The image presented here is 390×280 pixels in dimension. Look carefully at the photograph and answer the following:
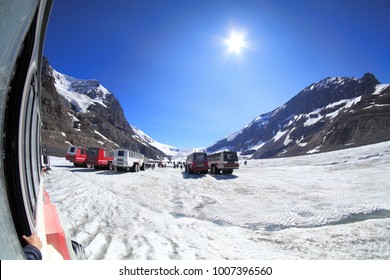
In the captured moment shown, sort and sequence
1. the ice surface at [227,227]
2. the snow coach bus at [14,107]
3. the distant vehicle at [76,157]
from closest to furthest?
the snow coach bus at [14,107], the ice surface at [227,227], the distant vehicle at [76,157]

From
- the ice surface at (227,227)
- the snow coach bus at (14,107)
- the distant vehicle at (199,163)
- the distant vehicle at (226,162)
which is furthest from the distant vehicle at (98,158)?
the snow coach bus at (14,107)

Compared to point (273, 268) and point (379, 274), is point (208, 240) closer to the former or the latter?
point (273, 268)

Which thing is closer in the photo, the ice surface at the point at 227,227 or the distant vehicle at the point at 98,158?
the ice surface at the point at 227,227

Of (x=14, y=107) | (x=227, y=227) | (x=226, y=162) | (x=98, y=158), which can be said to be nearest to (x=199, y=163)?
(x=226, y=162)

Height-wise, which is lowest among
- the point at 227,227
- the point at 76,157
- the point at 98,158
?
the point at 227,227

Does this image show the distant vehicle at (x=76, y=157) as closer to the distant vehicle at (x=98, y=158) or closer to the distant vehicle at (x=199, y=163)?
the distant vehicle at (x=98, y=158)

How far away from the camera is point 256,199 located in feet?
35.8

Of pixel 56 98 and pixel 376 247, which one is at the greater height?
pixel 56 98

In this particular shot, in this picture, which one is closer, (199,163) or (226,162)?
(226,162)

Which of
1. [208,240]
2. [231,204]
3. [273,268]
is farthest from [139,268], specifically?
[231,204]

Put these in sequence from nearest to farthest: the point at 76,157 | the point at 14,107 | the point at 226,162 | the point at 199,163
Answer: the point at 14,107, the point at 226,162, the point at 199,163, the point at 76,157

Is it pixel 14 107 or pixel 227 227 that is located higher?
pixel 14 107

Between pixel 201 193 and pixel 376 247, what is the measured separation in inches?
323

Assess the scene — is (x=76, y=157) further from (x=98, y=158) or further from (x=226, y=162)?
(x=226, y=162)
